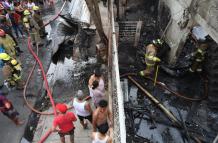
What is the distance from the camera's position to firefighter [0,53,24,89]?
8.12 meters

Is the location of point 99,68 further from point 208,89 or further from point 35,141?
point 208,89

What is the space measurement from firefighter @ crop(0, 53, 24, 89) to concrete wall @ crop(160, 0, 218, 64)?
21.2 ft

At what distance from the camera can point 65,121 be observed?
5762 mm

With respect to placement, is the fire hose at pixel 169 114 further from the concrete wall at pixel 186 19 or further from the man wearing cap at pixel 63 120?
the man wearing cap at pixel 63 120

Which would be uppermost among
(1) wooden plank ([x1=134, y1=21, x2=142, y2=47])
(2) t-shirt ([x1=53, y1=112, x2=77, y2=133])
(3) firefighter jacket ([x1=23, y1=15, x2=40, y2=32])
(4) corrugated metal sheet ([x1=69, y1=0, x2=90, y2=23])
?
(4) corrugated metal sheet ([x1=69, y1=0, x2=90, y2=23])

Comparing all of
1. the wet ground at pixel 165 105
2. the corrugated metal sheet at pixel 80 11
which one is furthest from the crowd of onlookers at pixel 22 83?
the corrugated metal sheet at pixel 80 11

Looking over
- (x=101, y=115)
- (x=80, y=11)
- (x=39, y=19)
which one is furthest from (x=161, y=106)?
(x=39, y=19)

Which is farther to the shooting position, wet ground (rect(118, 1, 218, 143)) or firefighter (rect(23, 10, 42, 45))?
firefighter (rect(23, 10, 42, 45))

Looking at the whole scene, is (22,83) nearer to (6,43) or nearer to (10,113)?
(6,43)

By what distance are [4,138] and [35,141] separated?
40.2 inches

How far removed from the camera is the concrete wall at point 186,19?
732 centimetres

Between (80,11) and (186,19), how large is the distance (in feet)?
17.0

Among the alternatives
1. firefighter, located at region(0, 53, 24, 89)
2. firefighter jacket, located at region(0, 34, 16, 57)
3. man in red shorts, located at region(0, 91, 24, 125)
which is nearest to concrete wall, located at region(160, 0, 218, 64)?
firefighter, located at region(0, 53, 24, 89)

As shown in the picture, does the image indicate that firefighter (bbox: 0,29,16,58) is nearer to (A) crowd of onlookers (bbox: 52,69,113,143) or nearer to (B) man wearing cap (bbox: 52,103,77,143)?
(A) crowd of onlookers (bbox: 52,69,113,143)
